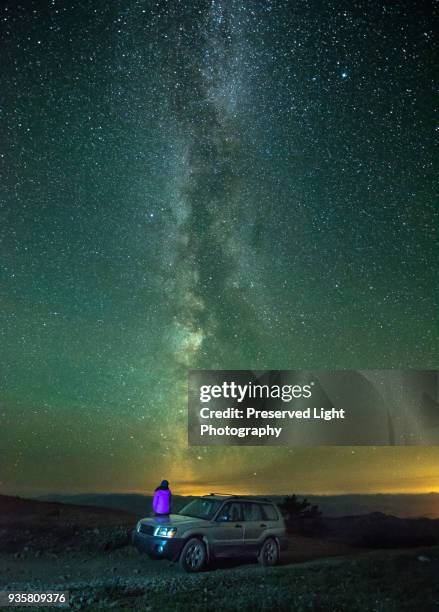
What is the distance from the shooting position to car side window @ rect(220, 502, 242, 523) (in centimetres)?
1485

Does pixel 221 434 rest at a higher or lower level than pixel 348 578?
higher

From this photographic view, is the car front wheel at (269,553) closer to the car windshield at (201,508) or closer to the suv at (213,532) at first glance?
the suv at (213,532)

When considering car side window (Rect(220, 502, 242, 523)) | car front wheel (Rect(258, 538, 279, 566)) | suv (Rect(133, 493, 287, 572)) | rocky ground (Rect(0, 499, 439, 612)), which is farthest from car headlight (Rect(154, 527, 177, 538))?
car front wheel (Rect(258, 538, 279, 566))

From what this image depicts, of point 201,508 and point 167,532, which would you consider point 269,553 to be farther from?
point 167,532

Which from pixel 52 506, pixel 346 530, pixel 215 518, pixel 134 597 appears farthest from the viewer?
pixel 52 506

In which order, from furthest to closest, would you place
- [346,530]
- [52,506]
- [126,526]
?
[52,506] → [346,530] → [126,526]

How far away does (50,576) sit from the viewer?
15.4m

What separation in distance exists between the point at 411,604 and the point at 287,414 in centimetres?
563

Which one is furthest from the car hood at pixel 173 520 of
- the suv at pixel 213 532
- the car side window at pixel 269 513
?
the car side window at pixel 269 513

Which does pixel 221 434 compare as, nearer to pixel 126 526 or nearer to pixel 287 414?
pixel 287 414

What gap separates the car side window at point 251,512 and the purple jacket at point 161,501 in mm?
1608

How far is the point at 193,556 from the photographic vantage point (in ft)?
46.6

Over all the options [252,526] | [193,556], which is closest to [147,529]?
[193,556]

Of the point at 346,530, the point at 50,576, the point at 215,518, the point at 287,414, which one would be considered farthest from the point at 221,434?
the point at 346,530
